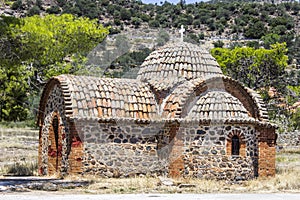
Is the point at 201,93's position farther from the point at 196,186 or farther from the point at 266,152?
the point at 196,186

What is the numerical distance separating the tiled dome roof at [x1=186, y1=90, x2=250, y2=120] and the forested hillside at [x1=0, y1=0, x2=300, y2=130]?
19.5 ft

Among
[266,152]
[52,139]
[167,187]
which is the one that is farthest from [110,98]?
[266,152]

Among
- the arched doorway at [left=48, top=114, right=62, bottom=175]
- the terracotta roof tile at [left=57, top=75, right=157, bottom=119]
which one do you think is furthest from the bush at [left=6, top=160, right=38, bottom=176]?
the terracotta roof tile at [left=57, top=75, right=157, bottom=119]

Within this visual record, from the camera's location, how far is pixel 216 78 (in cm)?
1750

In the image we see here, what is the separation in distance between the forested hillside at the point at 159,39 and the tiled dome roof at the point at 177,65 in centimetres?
443

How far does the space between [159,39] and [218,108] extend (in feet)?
126

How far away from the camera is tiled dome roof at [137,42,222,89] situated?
18.8 metres

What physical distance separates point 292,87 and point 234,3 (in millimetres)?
36610

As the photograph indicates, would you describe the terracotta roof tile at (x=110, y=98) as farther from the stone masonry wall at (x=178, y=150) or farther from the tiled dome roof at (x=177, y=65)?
the tiled dome roof at (x=177, y=65)

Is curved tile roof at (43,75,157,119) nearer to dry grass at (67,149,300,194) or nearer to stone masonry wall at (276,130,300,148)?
dry grass at (67,149,300,194)

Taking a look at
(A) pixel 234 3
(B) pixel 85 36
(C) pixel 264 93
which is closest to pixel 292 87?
(C) pixel 264 93

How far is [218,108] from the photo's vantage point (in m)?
16.6

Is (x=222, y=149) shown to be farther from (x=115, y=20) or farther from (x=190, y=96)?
(x=115, y=20)

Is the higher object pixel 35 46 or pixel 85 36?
pixel 85 36
